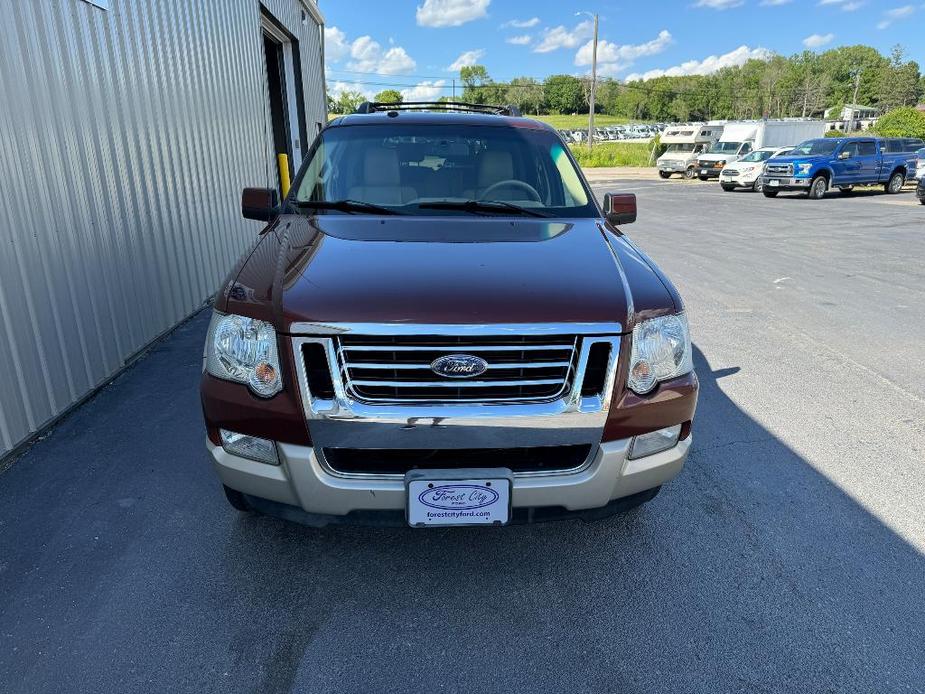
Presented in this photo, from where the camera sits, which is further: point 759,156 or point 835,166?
point 759,156

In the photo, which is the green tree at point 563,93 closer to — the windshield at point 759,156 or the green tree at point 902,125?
the green tree at point 902,125

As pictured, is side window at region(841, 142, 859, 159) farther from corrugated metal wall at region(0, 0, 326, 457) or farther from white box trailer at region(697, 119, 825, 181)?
corrugated metal wall at region(0, 0, 326, 457)

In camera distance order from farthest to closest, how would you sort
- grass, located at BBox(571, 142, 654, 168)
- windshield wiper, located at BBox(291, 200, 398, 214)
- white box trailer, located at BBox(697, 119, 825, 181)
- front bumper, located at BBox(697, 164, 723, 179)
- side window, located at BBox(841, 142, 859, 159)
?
grass, located at BBox(571, 142, 654, 168), front bumper, located at BBox(697, 164, 723, 179), white box trailer, located at BBox(697, 119, 825, 181), side window, located at BBox(841, 142, 859, 159), windshield wiper, located at BBox(291, 200, 398, 214)

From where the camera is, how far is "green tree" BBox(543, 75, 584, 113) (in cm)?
11625

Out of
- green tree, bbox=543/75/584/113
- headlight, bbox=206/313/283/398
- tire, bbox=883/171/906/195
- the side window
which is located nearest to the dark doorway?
headlight, bbox=206/313/283/398

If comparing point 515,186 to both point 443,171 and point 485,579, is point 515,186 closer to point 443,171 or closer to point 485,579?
point 443,171

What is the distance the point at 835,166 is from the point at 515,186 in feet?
72.1

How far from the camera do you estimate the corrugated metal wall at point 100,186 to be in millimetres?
3656

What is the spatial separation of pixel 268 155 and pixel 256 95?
3.30 ft

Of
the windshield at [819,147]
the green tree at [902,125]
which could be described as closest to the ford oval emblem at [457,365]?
the windshield at [819,147]

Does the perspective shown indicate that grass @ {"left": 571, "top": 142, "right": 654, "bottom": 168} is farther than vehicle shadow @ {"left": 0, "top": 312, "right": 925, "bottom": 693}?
Yes

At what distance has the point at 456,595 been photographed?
2.49m

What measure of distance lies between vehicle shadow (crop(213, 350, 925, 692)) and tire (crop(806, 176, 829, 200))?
841 inches

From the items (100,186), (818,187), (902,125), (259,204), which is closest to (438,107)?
(259,204)
